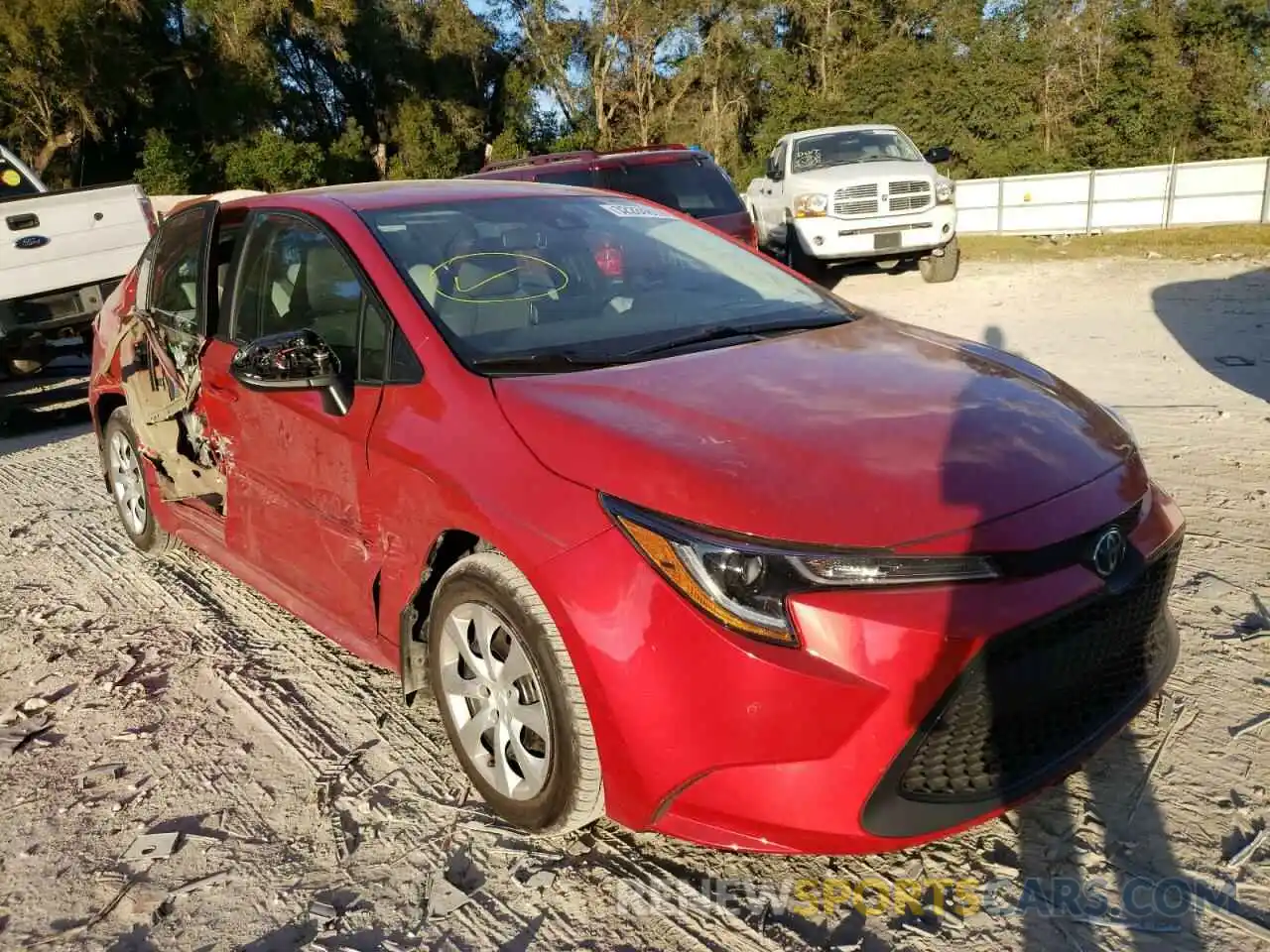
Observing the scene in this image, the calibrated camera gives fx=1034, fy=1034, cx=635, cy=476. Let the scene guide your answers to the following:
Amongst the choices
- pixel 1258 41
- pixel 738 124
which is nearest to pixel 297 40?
pixel 738 124

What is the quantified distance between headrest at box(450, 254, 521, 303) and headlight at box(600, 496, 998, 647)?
1.37 meters

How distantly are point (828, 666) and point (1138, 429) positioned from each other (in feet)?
15.0

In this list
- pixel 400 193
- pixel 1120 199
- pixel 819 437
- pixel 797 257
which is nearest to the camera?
pixel 819 437

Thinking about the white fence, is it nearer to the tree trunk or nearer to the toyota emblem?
the toyota emblem

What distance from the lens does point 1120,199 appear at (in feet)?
65.2

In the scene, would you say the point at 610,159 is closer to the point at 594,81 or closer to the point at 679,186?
the point at 679,186

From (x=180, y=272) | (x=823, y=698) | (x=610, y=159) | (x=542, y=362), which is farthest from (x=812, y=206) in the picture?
(x=823, y=698)

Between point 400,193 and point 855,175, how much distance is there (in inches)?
382

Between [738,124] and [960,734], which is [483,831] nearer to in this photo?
[960,734]

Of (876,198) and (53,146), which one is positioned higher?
(53,146)

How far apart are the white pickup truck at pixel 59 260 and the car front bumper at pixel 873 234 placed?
7.31 metres

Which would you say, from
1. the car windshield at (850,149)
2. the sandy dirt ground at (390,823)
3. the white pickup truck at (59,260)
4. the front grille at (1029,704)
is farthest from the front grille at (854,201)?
the front grille at (1029,704)

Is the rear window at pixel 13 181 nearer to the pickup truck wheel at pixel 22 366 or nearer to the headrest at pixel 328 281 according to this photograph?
the pickup truck wheel at pixel 22 366

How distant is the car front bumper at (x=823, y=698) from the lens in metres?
2.10
